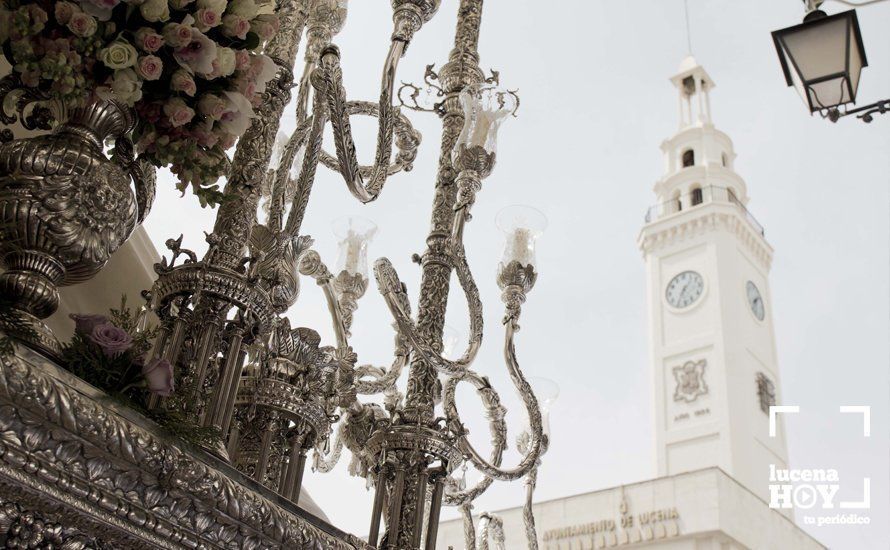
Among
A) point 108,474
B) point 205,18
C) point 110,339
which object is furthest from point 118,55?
point 108,474

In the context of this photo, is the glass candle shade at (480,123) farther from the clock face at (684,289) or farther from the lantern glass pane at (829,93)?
the clock face at (684,289)

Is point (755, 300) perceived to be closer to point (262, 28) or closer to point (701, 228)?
point (701, 228)

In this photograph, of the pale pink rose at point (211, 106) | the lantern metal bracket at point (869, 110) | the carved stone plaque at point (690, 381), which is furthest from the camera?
the carved stone plaque at point (690, 381)

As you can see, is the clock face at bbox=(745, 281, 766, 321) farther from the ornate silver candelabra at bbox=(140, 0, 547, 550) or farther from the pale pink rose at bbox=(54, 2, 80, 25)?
the pale pink rose at bbox=(54, 2, 80, 25)

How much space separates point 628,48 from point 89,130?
15.4m

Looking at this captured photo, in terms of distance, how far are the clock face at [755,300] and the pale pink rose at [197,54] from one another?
24.1 metres

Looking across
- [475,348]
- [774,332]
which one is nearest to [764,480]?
[774,332]

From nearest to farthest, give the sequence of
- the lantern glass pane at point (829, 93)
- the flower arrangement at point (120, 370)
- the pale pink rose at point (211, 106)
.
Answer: the flower arrangement at point (120, 370) < the pale pink rose at point (211, 106) < the lantern glass pane at point (829, 93)

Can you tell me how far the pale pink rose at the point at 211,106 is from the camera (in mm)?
1464

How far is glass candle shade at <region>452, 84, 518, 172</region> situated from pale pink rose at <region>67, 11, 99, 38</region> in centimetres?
162

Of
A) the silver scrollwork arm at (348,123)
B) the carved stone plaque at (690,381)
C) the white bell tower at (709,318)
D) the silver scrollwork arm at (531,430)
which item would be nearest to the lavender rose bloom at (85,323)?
the silver scrollwork arm at (348,123)

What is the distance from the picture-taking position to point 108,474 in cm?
112

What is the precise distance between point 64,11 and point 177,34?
6.2 inches

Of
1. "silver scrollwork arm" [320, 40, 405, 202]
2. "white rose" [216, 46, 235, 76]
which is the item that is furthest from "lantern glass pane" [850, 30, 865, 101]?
"white rose" [216, 46, 235, 76]
